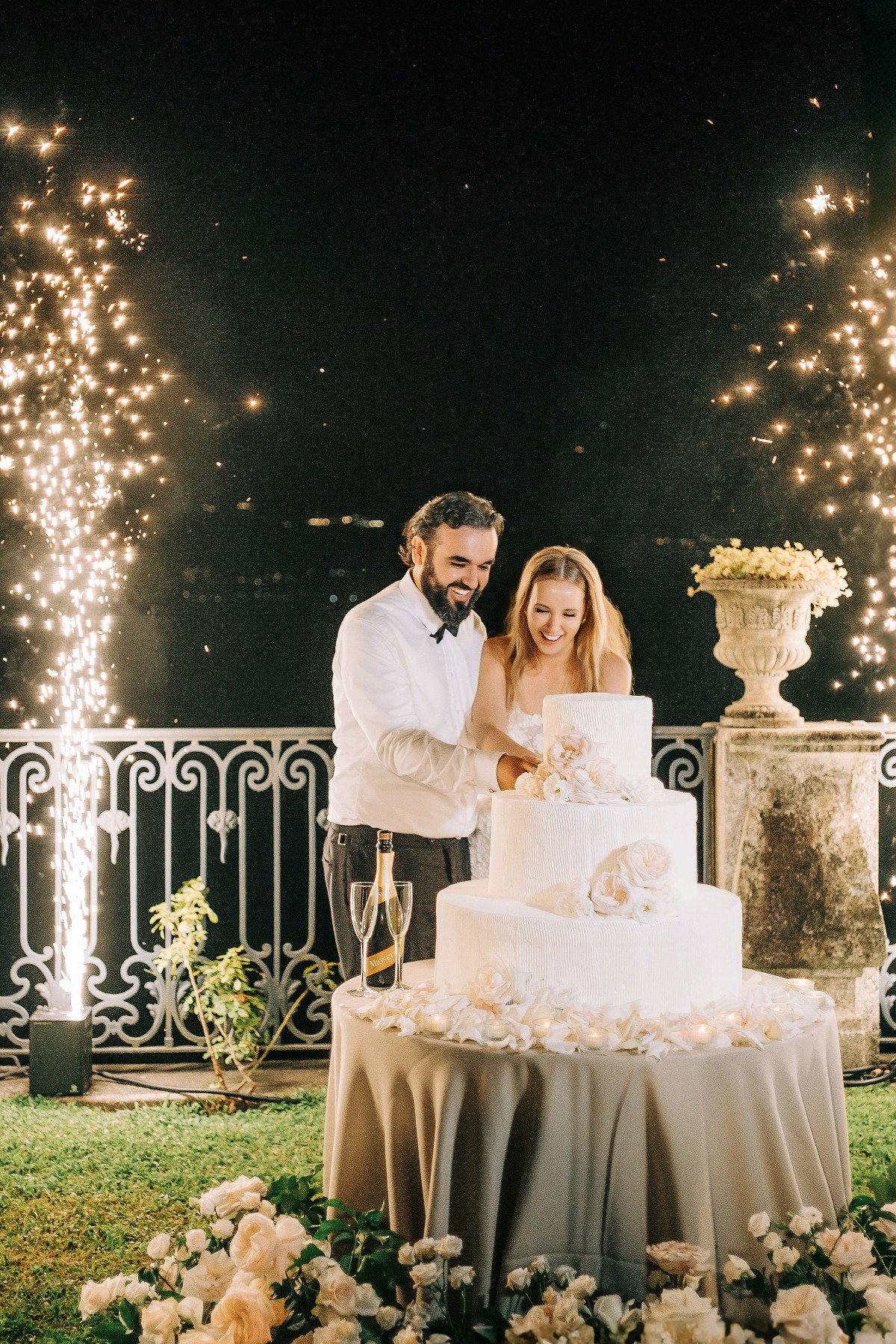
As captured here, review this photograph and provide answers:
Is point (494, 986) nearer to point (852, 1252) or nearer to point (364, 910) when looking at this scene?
point (364, 910)

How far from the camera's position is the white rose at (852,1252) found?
1960 mm

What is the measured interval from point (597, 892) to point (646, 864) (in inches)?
4.5

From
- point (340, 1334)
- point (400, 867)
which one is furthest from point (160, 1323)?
point (400, 867)

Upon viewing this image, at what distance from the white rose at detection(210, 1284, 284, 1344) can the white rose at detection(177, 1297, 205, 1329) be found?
0.08 feet

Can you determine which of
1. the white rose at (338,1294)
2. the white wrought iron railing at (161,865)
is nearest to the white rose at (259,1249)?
the white rose at (338,1294)

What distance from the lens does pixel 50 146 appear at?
5641mm

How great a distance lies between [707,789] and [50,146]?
4.26 m

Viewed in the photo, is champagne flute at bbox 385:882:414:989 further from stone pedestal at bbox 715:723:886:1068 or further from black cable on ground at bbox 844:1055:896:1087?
black cable on ground at bbox 844:1055:896:1087

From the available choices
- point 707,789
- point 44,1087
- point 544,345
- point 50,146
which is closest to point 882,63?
point 544,345

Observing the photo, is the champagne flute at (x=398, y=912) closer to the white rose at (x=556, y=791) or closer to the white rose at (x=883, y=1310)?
the white rose at (x=556, y=791)

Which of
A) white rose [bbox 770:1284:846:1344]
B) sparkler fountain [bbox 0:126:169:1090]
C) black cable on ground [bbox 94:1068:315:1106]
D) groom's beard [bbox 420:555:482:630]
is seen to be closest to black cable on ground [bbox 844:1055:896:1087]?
black cable on ground [bbox 94:1068:315:1106]

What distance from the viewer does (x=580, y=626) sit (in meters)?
3.45

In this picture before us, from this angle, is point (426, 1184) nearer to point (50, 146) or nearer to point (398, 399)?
point (398, 399)

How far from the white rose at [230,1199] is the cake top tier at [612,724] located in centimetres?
108
